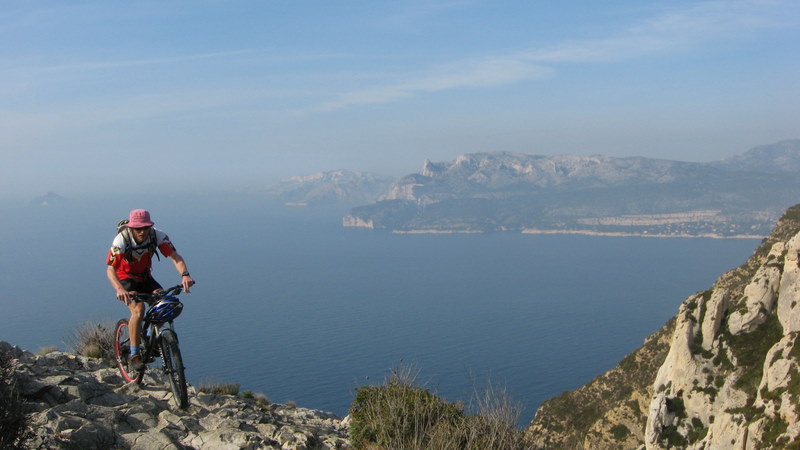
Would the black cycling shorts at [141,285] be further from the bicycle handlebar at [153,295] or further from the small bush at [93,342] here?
the small bush at [93,342]

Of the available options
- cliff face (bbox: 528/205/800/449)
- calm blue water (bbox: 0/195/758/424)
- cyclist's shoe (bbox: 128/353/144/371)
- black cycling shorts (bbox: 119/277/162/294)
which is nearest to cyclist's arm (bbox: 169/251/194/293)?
black cycling shorts (bbox: 119/277/162/294)

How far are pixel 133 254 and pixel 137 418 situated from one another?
6.56 ft

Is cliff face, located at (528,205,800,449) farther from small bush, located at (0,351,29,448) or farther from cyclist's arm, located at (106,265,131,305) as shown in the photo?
small bush, located at (0,351,29,448)

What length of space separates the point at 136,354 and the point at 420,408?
12.5 ft

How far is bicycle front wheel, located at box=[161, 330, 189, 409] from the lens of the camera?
23.7ft

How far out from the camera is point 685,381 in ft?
89.0

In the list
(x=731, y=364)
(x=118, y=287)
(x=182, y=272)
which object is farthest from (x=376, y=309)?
(x=118, y=287)

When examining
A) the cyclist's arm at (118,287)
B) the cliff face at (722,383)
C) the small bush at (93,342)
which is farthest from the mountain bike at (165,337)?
the cliff face at (722,383)

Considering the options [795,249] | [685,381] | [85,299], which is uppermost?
[795,249]

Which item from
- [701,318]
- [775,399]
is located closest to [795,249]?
[701,318]

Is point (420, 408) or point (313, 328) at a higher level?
point (420, 408)

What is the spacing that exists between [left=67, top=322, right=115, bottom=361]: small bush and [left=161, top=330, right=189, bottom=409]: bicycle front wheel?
312 cm

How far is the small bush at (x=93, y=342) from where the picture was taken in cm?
998

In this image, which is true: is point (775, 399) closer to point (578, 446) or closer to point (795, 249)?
point (795, 249)
